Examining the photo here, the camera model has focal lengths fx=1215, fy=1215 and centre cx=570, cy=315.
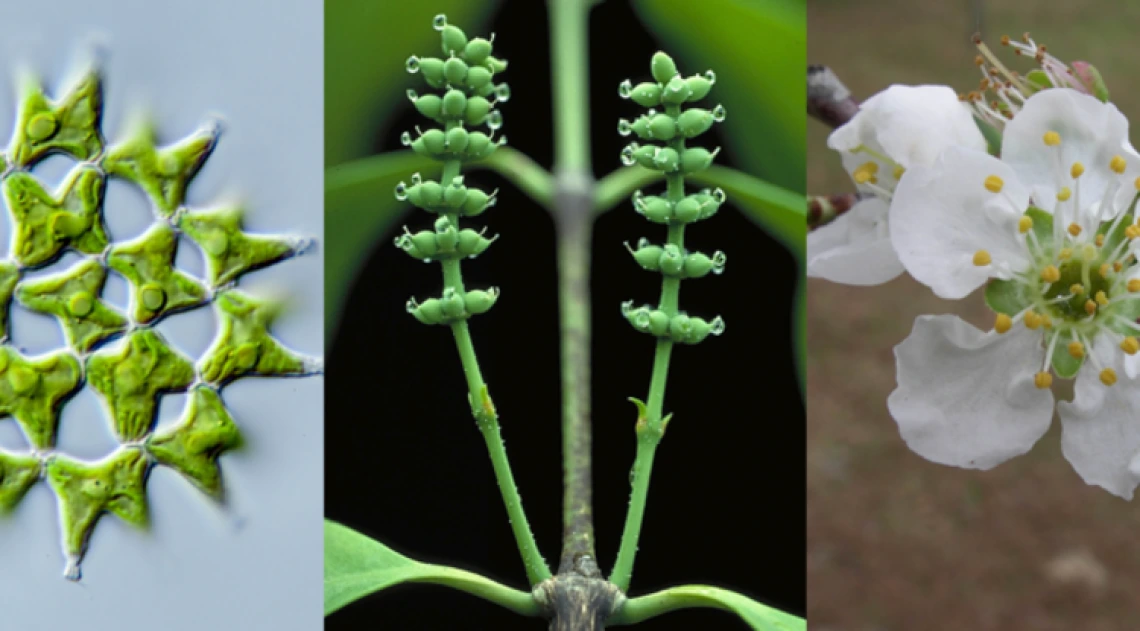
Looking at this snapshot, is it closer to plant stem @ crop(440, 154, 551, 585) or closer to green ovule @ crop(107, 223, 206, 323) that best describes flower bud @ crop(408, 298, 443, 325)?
plant stem @ crop(440, 154, 551, 585)

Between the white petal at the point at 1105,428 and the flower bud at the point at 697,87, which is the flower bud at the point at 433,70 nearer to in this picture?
the flower bud at the point at 697,87

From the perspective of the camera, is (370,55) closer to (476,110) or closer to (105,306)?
(476,110)

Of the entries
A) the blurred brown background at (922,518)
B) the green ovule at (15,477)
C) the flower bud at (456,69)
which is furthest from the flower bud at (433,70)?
the blurred brown background at (922,518)

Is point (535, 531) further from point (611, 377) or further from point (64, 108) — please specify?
point (64, 108)

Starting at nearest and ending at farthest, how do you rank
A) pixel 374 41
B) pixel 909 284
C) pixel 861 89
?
pixel 374 41 < pixel 909 284 < pixel 861 89

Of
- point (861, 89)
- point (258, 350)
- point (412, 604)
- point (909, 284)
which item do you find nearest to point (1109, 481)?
point (412, 604)

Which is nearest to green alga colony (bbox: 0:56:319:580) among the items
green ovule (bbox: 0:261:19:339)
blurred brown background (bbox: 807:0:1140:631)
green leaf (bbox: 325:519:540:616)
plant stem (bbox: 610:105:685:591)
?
green ovule (bbox: 0:261:19:339)
